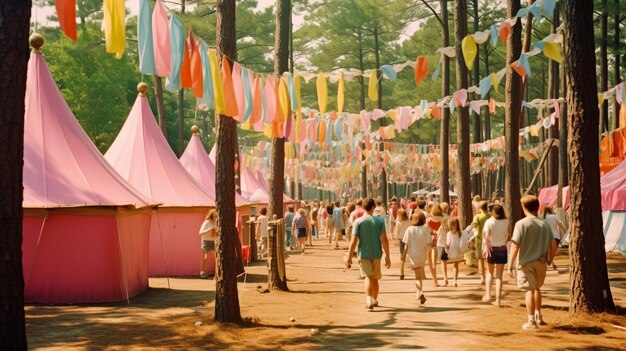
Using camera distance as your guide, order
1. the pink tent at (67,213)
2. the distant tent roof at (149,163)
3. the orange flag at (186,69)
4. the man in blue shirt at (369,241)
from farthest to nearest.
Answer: the distant tent roof at (149,163) → the pink tent at (67,213) → the man in blue shirt at (369,241) → the orange flag at (186,69)

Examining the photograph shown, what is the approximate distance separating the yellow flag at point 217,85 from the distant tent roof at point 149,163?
25.7 feet

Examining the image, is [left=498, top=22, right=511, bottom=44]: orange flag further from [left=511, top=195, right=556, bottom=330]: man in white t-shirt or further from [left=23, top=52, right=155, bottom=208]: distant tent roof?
[left=23, top=52, right=155, bottom=208]: distant tent roof

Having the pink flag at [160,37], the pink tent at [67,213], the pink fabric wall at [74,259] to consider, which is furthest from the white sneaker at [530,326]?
the pink tent at [67,213]

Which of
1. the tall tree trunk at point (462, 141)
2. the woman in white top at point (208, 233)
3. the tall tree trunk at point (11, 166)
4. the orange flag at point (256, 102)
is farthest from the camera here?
the tall tree trunk at point (462, 141)

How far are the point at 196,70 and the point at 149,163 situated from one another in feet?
28.4

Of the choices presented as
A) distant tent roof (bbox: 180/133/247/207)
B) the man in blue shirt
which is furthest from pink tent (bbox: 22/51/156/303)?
distant tent roof (bbox: 180/133/247/207)

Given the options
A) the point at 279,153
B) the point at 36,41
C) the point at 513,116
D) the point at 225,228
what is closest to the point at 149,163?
the point at 279,153

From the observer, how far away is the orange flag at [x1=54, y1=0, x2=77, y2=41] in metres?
6.89

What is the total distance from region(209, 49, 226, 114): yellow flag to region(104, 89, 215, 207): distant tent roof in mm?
7819

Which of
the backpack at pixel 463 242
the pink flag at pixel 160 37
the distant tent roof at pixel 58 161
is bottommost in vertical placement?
the backpack at pixel 463 242

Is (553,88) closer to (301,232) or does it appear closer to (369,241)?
(301,232)

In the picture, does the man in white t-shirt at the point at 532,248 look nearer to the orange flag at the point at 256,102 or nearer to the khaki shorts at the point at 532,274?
the khaki shorts at the point at 532,274

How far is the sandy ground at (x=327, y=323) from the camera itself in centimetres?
891

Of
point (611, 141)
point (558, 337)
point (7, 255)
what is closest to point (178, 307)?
point (558, 337)
